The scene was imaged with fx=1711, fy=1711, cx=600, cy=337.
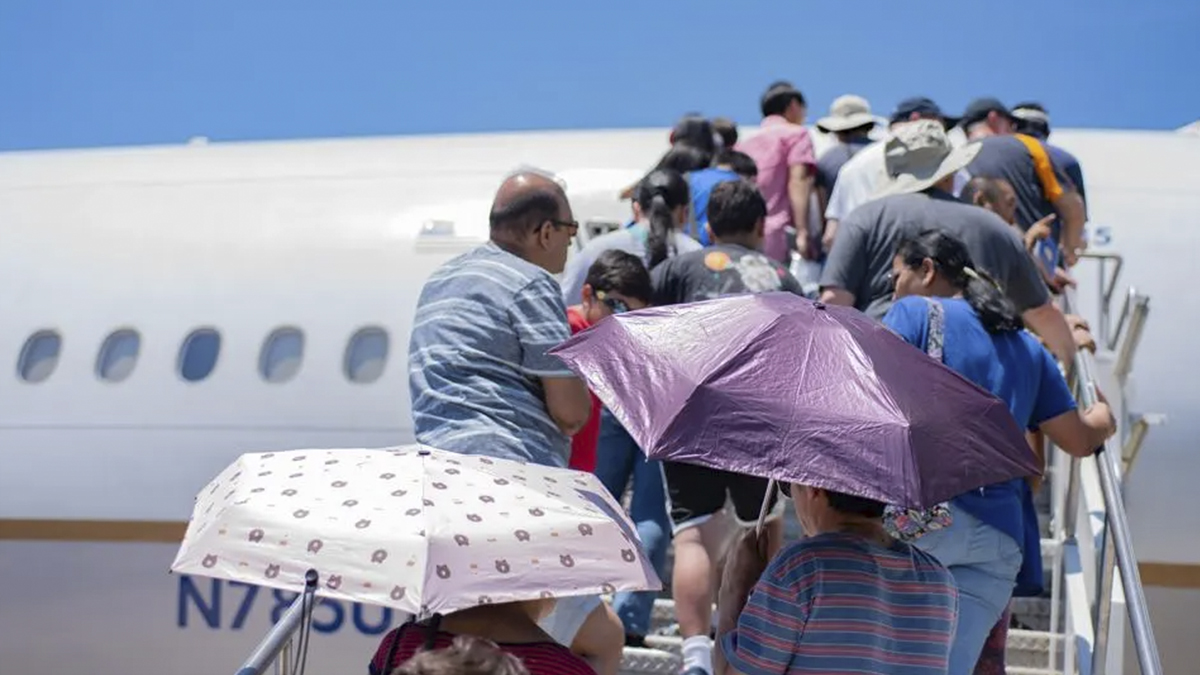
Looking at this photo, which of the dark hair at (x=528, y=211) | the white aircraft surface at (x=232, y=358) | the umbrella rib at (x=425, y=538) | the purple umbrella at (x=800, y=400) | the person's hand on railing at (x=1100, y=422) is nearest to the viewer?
the umbrella rib at (x=425, y=538)

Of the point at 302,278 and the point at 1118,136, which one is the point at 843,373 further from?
the point at 1118,136

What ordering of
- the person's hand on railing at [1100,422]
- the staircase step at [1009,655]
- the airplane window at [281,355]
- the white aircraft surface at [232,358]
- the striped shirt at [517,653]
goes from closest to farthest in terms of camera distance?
the striped shirt at [517,653]
the person's hand on railing at [1100,422]
the staircase step at [1009,655]
the white aircraft surface at [232,358]
the airplane window at [281,355]

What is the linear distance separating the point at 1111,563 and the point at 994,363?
107 cm

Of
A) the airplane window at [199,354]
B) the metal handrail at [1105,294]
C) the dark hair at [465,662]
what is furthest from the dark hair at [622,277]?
the airplane window at [199,354]

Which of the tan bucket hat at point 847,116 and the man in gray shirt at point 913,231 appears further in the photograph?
the tan bucket hat at point 847,116

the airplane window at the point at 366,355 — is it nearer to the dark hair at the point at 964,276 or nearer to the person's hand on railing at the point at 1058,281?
the person's hand on railing at the point at 1058,281

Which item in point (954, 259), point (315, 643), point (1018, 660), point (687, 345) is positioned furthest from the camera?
point (315, 643)

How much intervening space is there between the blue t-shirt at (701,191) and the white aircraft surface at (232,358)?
5.37ft

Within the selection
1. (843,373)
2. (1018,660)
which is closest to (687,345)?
(843,373)

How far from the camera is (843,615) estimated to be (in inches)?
137

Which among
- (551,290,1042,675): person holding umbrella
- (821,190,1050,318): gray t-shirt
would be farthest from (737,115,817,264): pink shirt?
(551,290,1042,675): person holding umbrella

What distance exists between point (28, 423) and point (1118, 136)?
6250mm

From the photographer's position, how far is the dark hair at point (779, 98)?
27.9 ft

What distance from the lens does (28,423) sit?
9141mm
